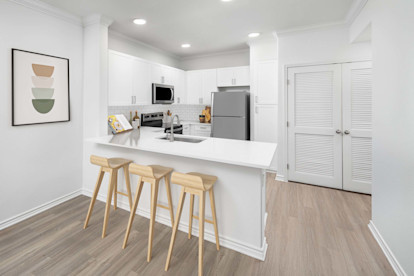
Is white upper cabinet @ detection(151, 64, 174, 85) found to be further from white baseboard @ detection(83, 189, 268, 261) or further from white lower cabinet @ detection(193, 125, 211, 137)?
white baseboard @ detection(83, 189, 268, 261)

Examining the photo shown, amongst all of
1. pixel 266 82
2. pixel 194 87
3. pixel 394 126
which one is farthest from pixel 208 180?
pixel 194 87

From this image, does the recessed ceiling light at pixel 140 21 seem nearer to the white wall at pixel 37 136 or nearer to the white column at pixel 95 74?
the white column at pixel 95 74

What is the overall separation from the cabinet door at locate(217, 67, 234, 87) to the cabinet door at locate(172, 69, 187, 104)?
893 millimetres

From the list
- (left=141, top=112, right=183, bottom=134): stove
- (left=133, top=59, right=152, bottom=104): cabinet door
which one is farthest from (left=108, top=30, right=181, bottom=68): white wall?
(left=141, top=112, right=183, bottom=134): stove

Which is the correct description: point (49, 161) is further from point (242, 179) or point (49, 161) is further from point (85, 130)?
point (242, 179)

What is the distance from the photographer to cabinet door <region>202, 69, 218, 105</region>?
4739 millimetres

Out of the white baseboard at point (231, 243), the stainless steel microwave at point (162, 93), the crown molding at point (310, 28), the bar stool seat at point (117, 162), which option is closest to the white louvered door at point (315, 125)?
the crown molding at point (310, 28)

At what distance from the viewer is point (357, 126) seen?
126 inches

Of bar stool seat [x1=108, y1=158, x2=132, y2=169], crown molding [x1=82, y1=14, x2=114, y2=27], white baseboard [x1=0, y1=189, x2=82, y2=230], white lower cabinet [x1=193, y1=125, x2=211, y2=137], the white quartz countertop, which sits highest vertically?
crown molding [x1=82, y1=14, x2=114, y2=27]

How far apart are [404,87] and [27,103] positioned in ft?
12.2

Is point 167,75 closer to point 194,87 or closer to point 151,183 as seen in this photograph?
point 194,87

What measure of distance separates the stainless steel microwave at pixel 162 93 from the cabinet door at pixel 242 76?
55.3 inches

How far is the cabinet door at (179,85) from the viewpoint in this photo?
470 centimetres

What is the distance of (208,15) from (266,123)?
7.23 feet
